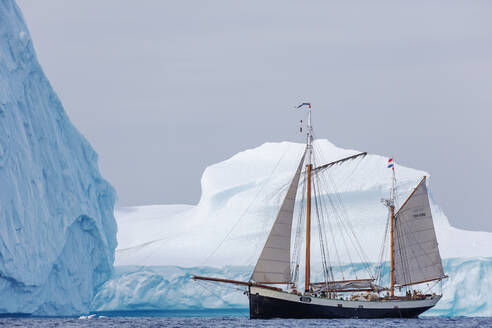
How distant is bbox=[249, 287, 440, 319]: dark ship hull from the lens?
43.5 metres

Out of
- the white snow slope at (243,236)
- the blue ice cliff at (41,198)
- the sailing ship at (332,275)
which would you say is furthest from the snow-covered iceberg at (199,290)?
the sailing ship at (332,275)

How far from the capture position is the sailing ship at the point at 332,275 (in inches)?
1674

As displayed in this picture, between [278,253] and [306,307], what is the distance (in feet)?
12.8

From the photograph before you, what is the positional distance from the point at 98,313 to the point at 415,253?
78.5 feet

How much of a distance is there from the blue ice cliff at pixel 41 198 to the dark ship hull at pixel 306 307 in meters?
11.1

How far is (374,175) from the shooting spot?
65.9 meters

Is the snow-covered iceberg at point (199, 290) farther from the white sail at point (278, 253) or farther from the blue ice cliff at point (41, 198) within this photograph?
the white sail at point (278, 253)

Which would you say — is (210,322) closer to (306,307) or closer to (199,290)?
(306,307)

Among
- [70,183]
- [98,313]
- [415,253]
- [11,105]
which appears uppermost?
[11,105]

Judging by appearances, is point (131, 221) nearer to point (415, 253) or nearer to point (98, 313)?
point (98, 313)

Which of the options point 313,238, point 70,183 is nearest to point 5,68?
point 70,183

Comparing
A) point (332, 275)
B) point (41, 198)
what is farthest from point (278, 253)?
point (41, 198)

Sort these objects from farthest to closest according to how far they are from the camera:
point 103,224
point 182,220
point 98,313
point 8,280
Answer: point 182,220
point 98,313
point 103,224
point 8,280

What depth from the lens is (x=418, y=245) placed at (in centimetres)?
5019
